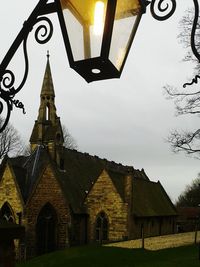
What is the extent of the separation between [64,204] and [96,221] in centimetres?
297

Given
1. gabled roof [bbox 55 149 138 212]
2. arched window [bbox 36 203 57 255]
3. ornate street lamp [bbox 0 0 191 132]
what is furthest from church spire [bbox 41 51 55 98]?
ornate street lamp [bbox 0 0 191 132]

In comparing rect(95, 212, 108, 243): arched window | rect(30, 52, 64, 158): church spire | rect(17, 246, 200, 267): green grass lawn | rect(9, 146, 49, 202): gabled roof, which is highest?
rect(30, 52, 64, 158): church spire

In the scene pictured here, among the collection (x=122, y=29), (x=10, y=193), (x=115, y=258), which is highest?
(x=122, y=29)

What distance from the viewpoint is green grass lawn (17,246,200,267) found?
19.5m

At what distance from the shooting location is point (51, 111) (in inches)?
1998

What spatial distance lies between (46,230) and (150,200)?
13.4 meters

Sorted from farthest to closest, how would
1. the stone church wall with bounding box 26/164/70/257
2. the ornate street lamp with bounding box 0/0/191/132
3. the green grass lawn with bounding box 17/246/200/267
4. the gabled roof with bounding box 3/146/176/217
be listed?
1. the gabled roof with bounding box 3/146/176/217
2. the stone church wall with bounding box 26/164/70/257
3. the green grass lawn with bounding box 17/246/200/267
4. the ornate street lamp with bounding box 0/0/191/132

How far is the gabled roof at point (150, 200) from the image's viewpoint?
116ft

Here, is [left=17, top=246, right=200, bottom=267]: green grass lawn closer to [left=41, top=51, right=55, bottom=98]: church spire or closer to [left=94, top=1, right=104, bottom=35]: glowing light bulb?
[left=94, top=1, right=104, bottom=35]: glowing light bulb

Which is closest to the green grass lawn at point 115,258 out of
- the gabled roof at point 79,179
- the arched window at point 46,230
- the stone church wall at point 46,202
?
the stone church wall at point 46,202

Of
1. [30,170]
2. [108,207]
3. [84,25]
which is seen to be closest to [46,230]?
[108,207]

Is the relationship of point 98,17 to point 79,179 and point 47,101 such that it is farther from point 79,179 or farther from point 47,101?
point 47,101

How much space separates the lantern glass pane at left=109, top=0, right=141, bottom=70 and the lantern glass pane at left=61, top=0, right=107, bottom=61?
0.09 metres

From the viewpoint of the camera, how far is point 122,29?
2754mm
